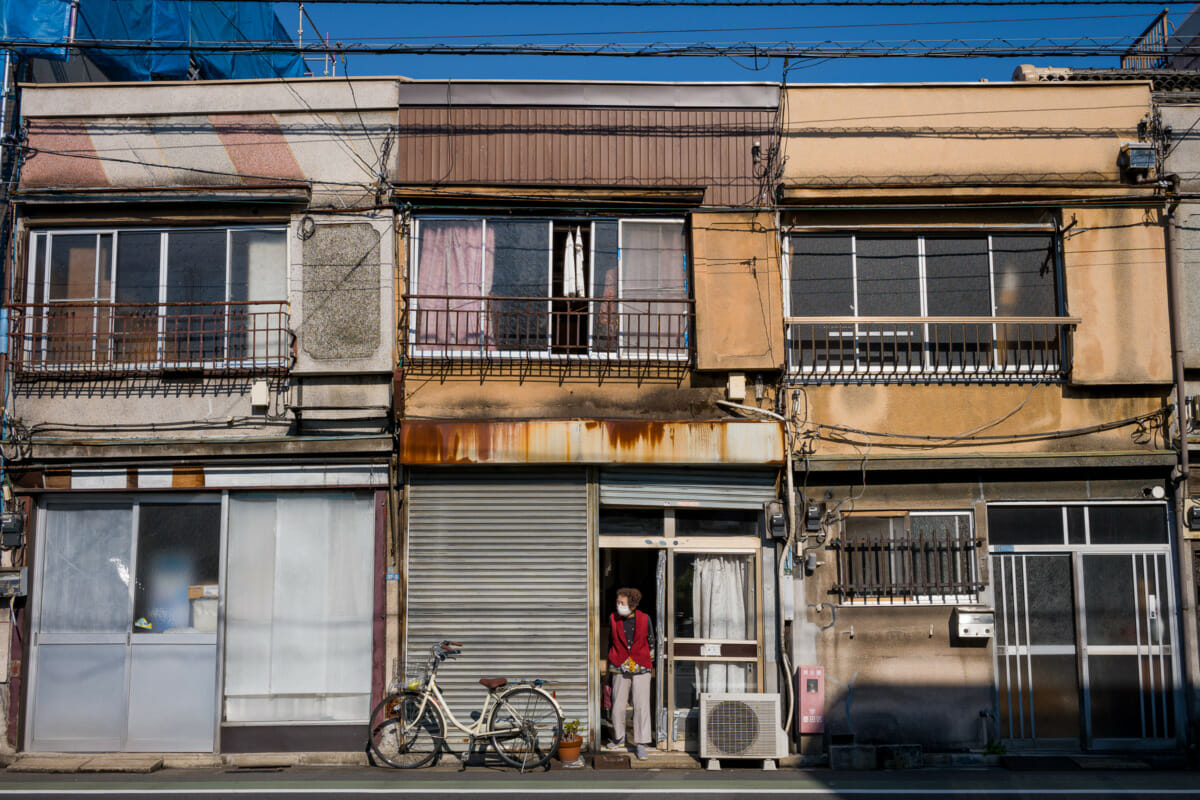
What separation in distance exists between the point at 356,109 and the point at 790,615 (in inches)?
321

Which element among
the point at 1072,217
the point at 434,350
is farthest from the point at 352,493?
the point at 1072,217

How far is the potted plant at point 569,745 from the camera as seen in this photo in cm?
1113

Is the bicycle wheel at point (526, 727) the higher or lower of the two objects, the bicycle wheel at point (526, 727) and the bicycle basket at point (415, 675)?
the lower

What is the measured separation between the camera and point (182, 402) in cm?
1220

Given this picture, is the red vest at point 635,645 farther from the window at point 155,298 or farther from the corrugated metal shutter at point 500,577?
the window at point 155,298

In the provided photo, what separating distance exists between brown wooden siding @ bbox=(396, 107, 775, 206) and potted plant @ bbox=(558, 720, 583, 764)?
651 centimetres

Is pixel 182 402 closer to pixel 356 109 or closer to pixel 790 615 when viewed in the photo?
pixel 356 109

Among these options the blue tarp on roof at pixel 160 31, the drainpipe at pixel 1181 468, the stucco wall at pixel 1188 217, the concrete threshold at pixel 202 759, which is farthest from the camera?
the blue tarp on roof at pixel 160 31

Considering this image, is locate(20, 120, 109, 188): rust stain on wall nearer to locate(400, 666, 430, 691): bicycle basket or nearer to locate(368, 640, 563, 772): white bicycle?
locate(400, 666, 430, 691): bicycle basket

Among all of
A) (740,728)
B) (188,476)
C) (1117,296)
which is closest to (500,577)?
(740,728)

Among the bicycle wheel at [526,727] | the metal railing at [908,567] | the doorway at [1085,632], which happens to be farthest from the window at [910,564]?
the bicycle wheel at [526,727]

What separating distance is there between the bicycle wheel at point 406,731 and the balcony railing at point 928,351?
233 inches

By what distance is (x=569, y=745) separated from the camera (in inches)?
438

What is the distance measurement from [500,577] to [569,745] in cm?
207
